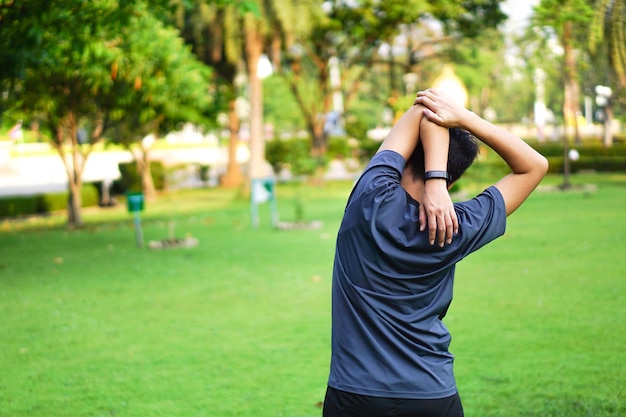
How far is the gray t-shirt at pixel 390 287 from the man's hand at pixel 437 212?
0.04m

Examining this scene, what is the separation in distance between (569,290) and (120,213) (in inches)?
649

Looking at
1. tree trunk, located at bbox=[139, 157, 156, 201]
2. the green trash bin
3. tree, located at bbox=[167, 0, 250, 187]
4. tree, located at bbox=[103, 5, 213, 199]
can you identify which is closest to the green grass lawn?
the green trash bin

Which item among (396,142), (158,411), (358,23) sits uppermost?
(358,23)

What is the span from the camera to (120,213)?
2397cm

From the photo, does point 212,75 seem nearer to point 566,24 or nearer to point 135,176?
point 135,176

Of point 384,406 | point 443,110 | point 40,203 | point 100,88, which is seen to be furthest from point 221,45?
point 384,406

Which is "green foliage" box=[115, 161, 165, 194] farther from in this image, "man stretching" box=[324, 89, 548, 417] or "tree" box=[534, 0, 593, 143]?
"man stretching" box=[324, 89, 548, 417]

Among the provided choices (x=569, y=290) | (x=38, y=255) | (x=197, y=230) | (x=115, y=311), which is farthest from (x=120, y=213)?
(x=569, y=290)

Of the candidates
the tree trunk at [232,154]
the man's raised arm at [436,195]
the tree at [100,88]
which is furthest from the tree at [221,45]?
the man's raised arm at [436,195]

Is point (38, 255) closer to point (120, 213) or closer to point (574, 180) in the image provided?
point (120, 213)

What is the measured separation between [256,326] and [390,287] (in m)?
6.14

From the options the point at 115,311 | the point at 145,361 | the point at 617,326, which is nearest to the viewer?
the point at 145,361

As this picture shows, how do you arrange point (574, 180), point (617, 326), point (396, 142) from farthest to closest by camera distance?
point (574, 180) < point (617, 326) < point (396, 142)

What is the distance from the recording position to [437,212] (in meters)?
2.42
